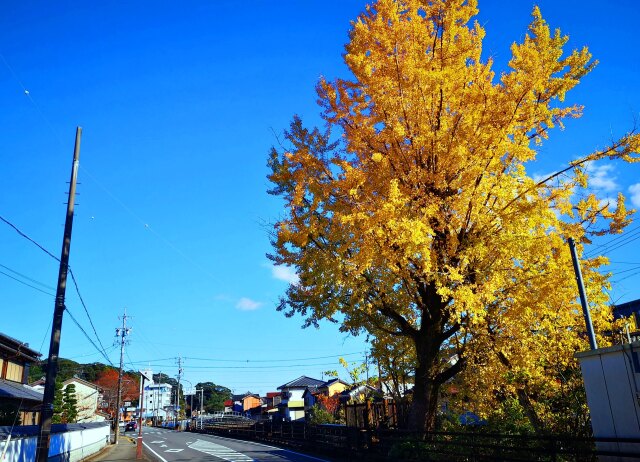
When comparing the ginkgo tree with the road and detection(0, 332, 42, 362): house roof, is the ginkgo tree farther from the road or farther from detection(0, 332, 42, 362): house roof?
detection(0, 332, 42, 362): house roof

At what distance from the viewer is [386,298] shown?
1127 cm

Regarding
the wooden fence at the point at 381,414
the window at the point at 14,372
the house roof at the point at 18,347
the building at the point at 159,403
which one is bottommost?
the building at the point at 159,403

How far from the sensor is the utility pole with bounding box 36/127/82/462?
40.5 ft

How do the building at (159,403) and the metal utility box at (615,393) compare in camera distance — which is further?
the building at (159,403)

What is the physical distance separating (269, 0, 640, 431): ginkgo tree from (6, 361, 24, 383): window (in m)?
31.4

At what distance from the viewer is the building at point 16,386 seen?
24.9 metres

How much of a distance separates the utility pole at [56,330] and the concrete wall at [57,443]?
57cm

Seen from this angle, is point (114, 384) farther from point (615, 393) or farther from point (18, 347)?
point (615, 393)

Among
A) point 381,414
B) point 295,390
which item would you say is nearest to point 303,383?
point 295,390

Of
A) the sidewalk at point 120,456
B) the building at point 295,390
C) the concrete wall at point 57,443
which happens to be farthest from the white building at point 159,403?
the concrete wall at point 57,443

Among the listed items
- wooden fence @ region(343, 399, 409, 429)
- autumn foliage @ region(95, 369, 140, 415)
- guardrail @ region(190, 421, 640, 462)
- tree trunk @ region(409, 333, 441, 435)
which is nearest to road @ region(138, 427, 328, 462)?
guardrail @ region(190, 421, 640, 462)

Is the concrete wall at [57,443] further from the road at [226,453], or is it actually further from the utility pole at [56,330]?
the road at [226,453]

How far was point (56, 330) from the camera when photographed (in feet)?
44.1

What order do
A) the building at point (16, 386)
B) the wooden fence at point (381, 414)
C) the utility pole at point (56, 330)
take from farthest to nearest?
the building at point (16, 386) < the wooden fence at point (381, 414) < the utility pole at point (56, 330)
